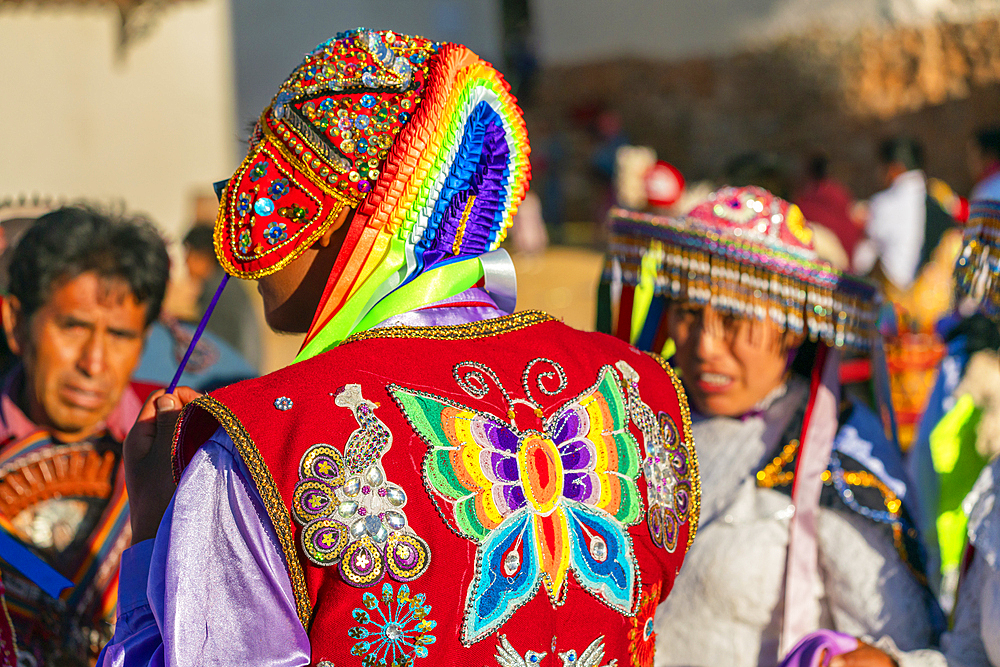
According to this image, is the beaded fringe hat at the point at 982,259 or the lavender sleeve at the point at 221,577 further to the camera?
the beaded fringe hat at the point at 982,259

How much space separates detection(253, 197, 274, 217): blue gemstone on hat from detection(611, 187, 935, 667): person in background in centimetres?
126

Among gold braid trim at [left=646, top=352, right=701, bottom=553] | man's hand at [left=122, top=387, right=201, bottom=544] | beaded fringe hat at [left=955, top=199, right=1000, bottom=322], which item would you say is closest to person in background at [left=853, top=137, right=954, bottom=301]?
beaded fringe hat at [left=955, top=199, right=1000, bottom=322]

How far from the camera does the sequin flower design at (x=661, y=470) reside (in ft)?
5.21

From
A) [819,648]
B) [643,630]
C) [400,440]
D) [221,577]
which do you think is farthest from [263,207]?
[819,648]

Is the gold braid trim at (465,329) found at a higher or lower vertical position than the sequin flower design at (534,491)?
higher

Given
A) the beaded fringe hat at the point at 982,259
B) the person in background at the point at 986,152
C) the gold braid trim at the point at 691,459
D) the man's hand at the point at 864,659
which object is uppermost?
the person in background at the point at 986,152

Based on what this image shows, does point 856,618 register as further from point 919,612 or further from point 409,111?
point 409,111

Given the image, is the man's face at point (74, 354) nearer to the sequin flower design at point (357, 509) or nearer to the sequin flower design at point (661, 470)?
the sequin flower design at point (357, 509)

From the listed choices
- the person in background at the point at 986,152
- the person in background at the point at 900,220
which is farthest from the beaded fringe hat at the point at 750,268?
the person in background at the point at 900,220

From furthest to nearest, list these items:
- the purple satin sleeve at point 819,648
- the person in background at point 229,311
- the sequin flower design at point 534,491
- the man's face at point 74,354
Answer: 1. the person in background at point 229,311
2. the man's face at point 74,354
3. the purple satin sleeve at point 819,648
4. the sequin flower design at point 534,491

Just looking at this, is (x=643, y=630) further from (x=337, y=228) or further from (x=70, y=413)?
(x=70, y=413)

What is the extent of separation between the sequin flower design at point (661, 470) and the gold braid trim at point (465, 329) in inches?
6.8

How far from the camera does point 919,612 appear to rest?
211 centimetres

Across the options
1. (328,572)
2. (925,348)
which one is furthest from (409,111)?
(925,348)
